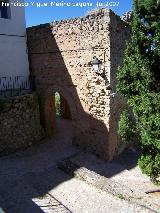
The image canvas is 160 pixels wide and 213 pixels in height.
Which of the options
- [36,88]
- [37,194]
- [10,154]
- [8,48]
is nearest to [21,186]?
[37,194]

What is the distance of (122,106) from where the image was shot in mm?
11148

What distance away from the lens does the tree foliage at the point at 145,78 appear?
6.60m

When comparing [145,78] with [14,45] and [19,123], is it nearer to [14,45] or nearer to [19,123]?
[19,123]

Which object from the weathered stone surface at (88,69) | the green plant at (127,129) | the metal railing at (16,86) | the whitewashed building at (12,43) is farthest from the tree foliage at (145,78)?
the whitewashed building at (12,43)

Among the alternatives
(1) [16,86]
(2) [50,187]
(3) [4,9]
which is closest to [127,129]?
(2) [50,187]

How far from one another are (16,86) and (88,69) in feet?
11.8

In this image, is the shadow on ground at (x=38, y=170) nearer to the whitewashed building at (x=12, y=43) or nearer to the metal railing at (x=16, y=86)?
the metal railing at (x=16, y=86)

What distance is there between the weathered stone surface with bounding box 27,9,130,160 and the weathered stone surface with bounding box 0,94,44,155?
116cm

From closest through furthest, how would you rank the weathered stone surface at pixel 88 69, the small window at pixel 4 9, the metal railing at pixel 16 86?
the weathered stone surface at pixel 88 69, the small window at pixel 4 9, the metal railing at pixel 16 86

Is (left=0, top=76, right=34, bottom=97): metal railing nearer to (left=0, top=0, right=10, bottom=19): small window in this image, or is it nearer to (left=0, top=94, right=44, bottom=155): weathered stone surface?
(left=0, top=94, right=44, bottom=155): weathered stone surface

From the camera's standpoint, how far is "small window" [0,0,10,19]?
445 inches

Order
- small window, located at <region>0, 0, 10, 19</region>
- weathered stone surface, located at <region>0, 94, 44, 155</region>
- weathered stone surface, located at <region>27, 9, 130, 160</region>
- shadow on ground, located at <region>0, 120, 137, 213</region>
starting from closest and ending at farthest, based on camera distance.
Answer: shadow on ground, located at <region>0, 120, 137, 213</region>
weathered stone surface, located at <region>27, 9, 130, 160</region>
weathered stone surface, located at <region>0, 94, 44, 155</region>
small window, located at <region>0, 0, 10, 19</region>

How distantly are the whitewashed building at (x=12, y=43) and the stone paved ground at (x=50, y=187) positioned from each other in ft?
11.4

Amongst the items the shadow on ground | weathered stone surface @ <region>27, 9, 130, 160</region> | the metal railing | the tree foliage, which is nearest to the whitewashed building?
the metal railing
